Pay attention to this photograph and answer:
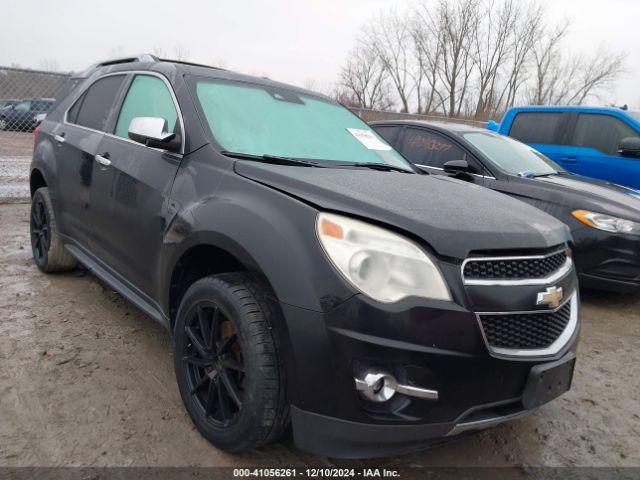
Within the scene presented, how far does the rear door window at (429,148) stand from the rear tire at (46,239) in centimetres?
352

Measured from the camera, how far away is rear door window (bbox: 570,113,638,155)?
6.43m

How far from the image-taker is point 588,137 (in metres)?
6.71

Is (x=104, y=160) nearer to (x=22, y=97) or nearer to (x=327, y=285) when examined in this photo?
(x=327, y=285)

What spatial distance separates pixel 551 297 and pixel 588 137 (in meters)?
5.83

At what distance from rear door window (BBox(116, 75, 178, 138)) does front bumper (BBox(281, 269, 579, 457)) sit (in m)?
1.48

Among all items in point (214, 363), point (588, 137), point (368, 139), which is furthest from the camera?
point (588, 137)

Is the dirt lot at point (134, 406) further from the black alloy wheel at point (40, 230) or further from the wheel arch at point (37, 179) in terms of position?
the wheel arch at point (37, 179)

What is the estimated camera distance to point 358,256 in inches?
66.6

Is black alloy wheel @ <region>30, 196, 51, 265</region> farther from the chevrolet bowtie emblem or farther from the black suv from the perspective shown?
the chevrolet bowtie emblem

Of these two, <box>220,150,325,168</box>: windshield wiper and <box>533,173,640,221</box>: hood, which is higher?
<box>220,150,325,168</box>: windshield wiper

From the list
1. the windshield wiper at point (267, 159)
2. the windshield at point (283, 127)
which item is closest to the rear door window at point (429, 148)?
the windshield at point (283, 127)

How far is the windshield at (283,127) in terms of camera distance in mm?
2492

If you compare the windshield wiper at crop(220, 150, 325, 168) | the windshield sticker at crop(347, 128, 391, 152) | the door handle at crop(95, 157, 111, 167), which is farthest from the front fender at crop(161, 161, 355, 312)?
the windshield sticker at crop(347, 128, 391, 152)

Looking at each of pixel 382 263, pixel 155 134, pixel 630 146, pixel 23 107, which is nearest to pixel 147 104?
pixel 155 134
